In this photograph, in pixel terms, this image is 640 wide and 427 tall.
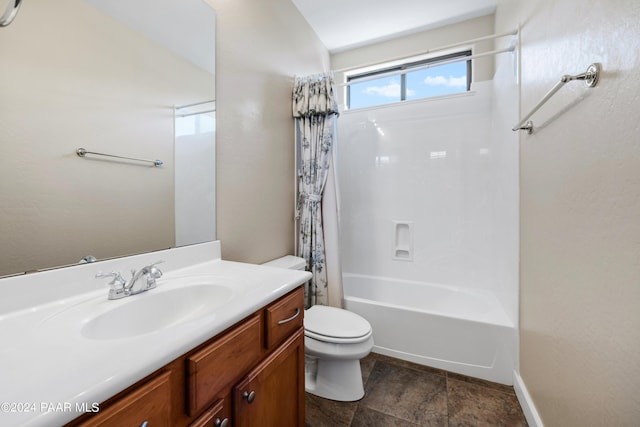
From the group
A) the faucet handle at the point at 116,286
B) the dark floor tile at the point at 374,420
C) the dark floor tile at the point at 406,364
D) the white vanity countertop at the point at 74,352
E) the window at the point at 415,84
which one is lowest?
the dark floor tile at the point at 374,420

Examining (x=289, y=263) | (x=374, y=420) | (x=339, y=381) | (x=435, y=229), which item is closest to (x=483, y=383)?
(x=374, y=420)

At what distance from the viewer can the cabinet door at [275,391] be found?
30.7 inches

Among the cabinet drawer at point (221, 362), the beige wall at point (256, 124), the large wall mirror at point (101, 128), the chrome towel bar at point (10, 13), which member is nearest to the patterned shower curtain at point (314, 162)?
the beige wall at point (256, 124)

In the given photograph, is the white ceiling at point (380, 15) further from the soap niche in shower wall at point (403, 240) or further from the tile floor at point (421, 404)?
the tile floor at point (421, 404)

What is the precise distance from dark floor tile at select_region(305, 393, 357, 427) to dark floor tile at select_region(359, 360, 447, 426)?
89 mm

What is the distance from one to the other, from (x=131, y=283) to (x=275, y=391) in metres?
0.61

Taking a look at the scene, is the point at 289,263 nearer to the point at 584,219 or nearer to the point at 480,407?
the point at 480,407

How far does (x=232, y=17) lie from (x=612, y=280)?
200 centimetres

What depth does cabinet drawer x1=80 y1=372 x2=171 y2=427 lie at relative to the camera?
0.45 meters

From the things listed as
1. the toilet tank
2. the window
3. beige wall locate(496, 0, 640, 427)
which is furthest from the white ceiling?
the toilet tank

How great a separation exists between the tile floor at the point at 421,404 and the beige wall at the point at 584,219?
23 centimetres

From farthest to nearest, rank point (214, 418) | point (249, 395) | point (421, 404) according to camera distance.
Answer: point (421, 404)
point (249, 395)
point (214, 418)

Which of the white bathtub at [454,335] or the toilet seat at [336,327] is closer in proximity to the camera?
the toilet seat at [336,327]

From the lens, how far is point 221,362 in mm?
696
